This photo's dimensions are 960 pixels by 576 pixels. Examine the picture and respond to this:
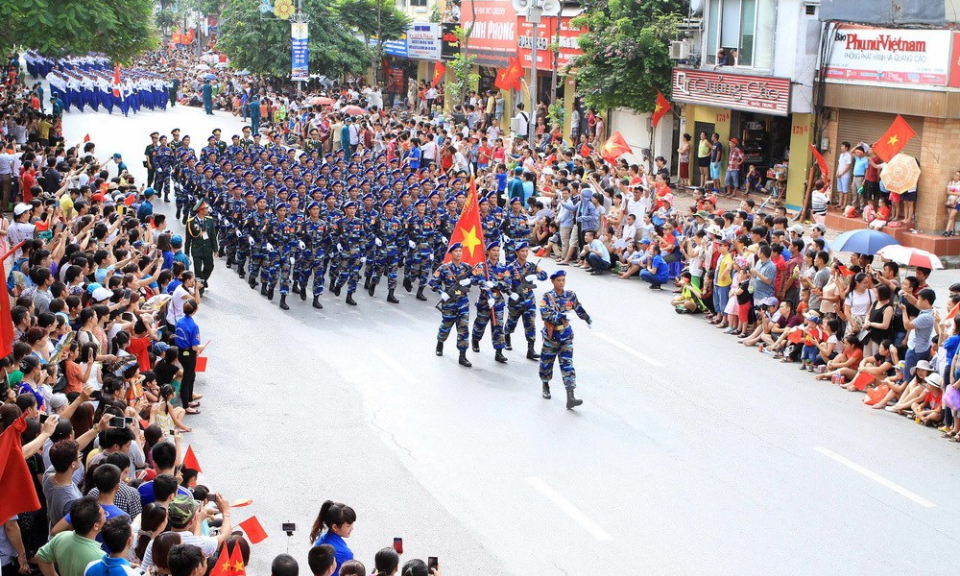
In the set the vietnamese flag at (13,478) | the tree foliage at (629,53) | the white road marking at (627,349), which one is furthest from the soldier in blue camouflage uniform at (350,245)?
the tree foliage at (629,53)

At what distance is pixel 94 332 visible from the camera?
36.9 ft

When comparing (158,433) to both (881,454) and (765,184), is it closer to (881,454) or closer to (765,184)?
(881,454)

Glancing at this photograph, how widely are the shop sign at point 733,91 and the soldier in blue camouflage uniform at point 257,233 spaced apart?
11373 mm

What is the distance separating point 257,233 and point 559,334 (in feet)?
22.3

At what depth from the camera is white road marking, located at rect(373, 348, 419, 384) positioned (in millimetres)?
14547

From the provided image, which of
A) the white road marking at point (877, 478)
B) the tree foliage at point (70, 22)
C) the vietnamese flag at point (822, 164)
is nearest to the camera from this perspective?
the white road marking at point (877, 478)

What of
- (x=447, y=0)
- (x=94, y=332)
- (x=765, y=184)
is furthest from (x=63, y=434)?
(x=447, y=0)

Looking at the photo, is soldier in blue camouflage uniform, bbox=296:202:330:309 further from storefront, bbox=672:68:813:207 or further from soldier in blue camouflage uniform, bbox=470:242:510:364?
storefront, bbox=672:68:813:207

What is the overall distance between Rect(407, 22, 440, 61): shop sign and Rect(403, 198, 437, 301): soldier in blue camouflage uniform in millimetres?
27393

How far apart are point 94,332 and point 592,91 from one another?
20.3 meters

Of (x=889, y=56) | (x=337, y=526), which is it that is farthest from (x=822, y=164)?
(x=337, y=526)

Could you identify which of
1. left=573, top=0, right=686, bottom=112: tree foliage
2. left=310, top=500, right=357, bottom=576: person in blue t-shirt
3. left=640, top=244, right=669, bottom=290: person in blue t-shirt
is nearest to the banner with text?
left=573, top=0, right=686, bottom=112: tree foliage

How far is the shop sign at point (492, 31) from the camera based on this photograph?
3916cm

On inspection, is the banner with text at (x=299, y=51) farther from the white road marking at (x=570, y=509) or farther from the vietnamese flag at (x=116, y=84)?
the white road marking at (x=570, y=509)
